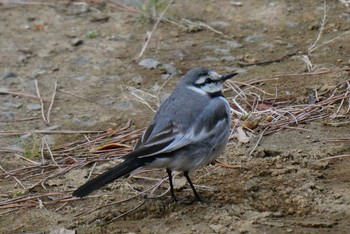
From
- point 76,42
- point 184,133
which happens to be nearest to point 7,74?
point 76,42

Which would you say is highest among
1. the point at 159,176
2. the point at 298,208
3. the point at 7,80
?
the point at 298,208

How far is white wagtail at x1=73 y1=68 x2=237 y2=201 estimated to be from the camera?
522cm

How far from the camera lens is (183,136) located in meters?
5.46

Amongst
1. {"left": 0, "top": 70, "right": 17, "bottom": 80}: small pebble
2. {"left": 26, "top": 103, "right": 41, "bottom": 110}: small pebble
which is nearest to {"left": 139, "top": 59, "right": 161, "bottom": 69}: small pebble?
{"left": 26, "top": 103, "right": 41, "bottom": 110}: small pebble

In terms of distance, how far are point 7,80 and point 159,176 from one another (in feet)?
8.77

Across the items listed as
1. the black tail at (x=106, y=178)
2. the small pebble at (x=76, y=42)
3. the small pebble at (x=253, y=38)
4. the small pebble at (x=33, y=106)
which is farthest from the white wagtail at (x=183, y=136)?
the small pebble at (x=76, y=42)

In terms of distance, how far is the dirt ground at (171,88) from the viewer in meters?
5.43

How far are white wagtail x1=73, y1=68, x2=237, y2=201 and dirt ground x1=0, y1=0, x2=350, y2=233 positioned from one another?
1.18ft

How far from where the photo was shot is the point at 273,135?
21.6 ft

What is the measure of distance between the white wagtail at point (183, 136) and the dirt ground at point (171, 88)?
36 centimetres

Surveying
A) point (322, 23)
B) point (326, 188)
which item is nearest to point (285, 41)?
point (322, 23)

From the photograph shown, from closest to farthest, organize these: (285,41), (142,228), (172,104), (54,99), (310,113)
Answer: (142,228), (172,104), (310,113), (54,99), (285,41)

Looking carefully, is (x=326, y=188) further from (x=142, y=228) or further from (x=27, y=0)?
(x=27, y=0)

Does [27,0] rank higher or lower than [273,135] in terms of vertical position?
lower
